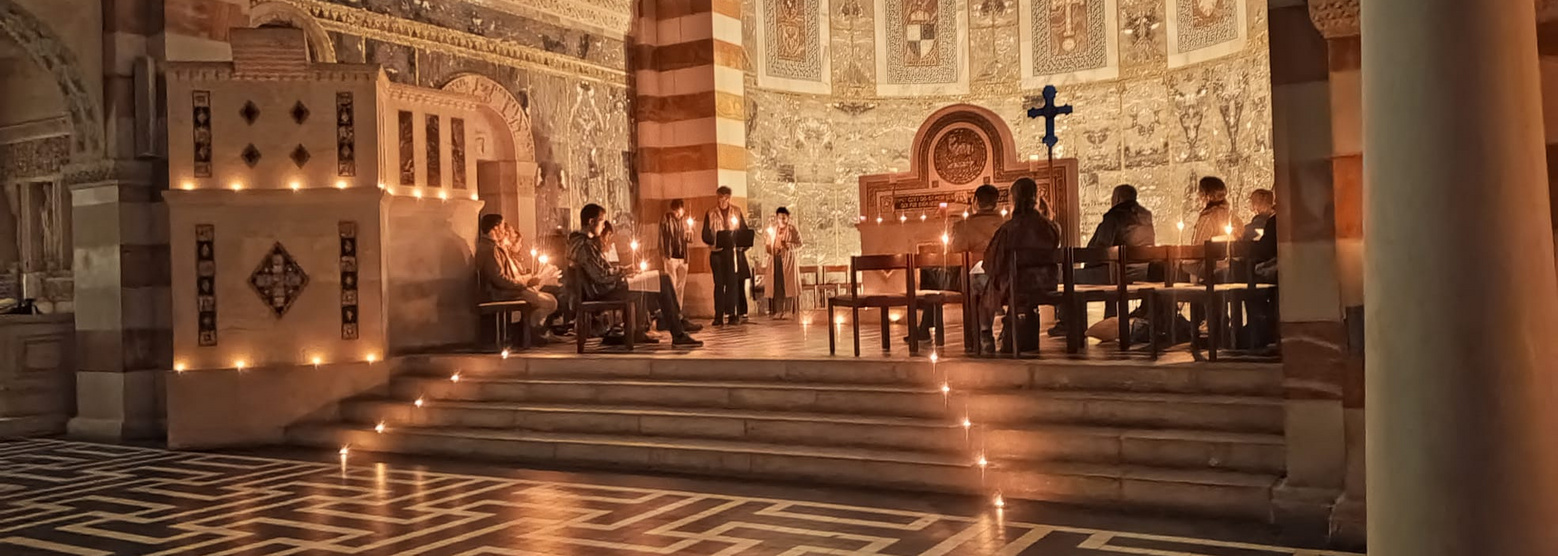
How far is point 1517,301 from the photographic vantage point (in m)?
2.91

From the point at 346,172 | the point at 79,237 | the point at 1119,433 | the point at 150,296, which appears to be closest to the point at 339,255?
the point at 346,172

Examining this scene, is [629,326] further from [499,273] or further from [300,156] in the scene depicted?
[300,156]

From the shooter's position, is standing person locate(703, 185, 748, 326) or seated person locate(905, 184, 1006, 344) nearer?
seated person locate(905, 184, 1006, 344)

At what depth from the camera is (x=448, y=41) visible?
1364cm

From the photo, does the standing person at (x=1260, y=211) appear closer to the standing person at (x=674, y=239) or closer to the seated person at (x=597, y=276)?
the seated person at (x=597, y=276)

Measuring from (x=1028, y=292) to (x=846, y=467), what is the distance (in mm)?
2016

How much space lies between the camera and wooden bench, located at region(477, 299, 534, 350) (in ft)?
34.7

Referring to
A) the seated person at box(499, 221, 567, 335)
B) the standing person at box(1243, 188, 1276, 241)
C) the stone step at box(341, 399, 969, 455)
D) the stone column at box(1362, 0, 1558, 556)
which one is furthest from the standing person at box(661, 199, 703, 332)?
the stone column at box(1362, 0, 1558, 556)

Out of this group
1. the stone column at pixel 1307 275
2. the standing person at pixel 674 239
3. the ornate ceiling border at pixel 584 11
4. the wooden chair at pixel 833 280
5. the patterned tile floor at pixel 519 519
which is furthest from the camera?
the wooden chair at pixel 833 280

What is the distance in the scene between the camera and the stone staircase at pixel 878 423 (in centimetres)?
652

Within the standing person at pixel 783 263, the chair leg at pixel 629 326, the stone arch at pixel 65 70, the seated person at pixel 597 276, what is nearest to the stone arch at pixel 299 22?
the stone arch at pixel 65 70

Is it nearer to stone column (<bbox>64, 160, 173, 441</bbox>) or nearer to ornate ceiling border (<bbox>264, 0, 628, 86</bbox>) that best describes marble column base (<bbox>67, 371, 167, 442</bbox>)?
stone column (<bbox>64, 160, 173, 441</bbox>)

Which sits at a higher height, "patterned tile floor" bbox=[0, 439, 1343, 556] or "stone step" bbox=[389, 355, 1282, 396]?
"stone step" bbox=[389, 355, 1282, 396]

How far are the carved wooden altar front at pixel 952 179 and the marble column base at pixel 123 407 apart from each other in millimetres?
6641
